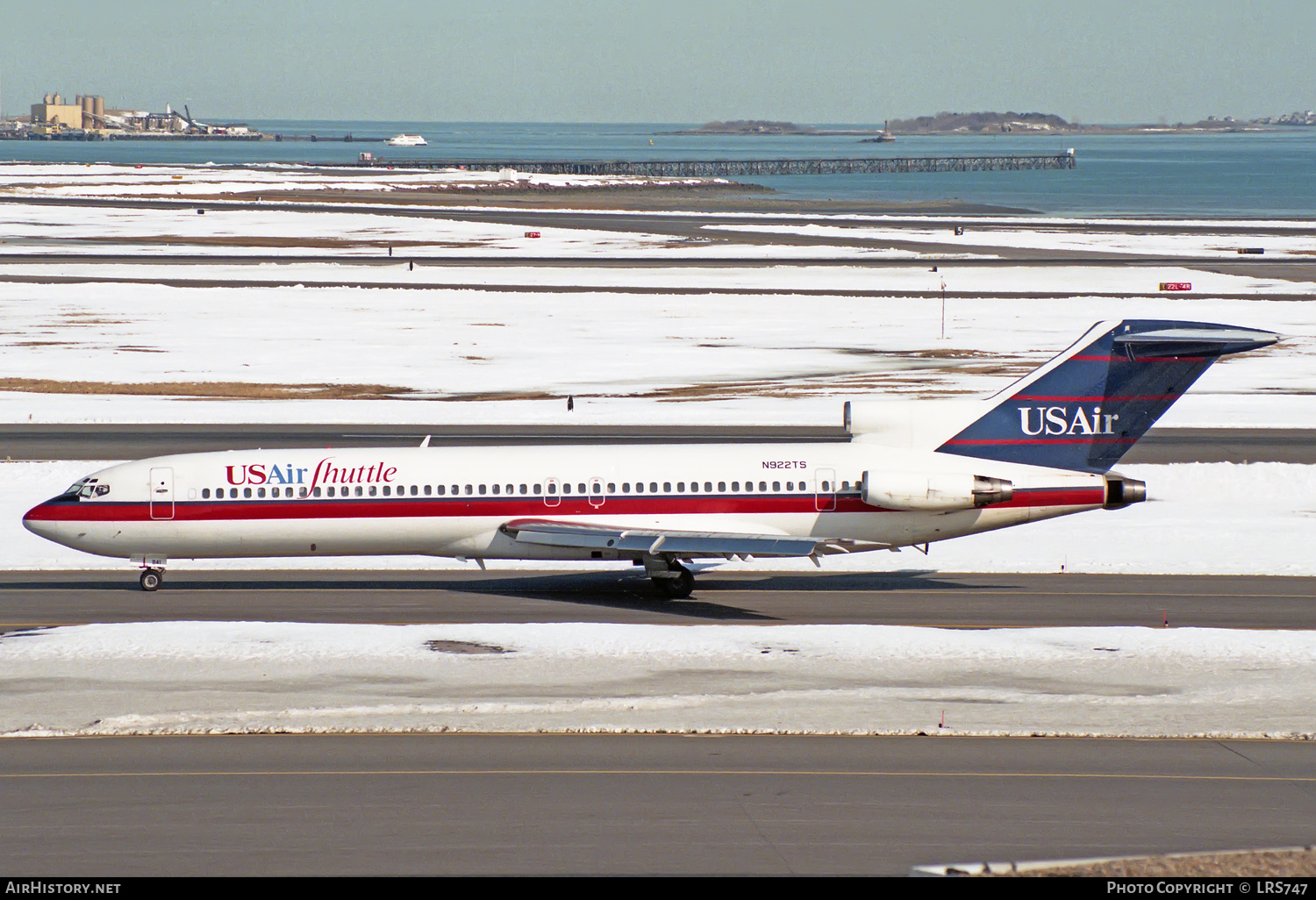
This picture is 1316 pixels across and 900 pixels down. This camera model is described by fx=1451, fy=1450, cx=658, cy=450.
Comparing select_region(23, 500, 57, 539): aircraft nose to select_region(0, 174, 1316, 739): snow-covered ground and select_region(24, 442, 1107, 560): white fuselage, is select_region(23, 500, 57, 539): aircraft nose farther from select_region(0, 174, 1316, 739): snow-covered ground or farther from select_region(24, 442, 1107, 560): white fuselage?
select_region(0, 174, 1316, 739): snow-covered ground

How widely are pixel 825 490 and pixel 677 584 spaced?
396 centimetres

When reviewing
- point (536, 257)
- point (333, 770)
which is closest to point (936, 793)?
point (333, 770)

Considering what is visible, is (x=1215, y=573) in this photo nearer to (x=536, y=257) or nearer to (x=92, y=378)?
(x=92, y=378)

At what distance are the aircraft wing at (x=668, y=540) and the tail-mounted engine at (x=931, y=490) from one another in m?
1.36

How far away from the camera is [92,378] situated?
63.9 m

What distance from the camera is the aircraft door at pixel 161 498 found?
3288 centimetres

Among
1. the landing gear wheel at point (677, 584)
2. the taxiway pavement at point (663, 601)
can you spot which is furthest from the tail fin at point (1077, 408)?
the landing gear wheel at point (677, 584)

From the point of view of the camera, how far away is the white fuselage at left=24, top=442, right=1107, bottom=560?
32.7 m

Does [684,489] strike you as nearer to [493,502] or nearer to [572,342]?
[493,502]

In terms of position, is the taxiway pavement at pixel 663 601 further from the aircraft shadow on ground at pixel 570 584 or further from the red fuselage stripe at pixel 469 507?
the red fuselage stripe at pixel 469 507

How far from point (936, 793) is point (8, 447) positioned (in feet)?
128

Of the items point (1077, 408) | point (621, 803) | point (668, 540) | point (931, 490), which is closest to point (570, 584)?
point (668, 540)

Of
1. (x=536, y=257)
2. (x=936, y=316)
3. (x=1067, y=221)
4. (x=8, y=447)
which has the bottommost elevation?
(x=8, y=447)

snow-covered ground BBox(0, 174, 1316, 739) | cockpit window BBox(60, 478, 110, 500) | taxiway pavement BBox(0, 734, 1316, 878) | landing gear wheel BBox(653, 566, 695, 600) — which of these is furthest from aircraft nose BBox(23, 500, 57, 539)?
landing gear wheel BBox(653, 566, 695, 600)
